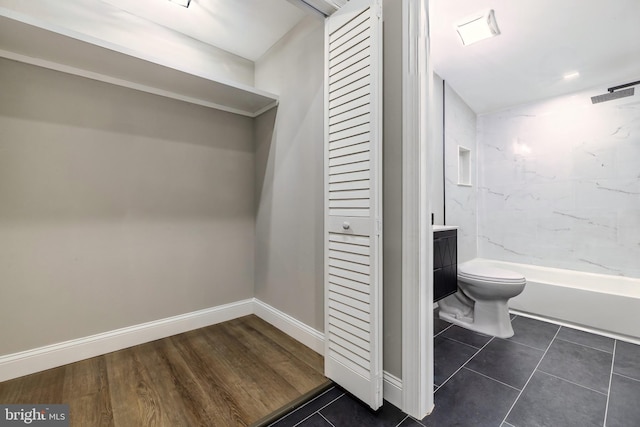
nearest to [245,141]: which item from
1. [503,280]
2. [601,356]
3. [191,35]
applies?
[191,35]

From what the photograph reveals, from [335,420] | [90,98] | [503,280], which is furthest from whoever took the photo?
[503,280]

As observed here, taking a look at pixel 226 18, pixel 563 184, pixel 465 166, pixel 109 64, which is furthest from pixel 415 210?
pixel 563 184

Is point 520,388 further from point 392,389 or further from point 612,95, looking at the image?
point 612,95

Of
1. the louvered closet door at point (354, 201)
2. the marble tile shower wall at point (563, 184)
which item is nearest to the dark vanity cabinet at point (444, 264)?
the louvered closet door at point (354, 201)

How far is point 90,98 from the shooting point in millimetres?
1834

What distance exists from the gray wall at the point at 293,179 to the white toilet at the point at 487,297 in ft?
4.43

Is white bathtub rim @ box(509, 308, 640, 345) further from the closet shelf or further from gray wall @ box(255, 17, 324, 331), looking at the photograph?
the closet shelf

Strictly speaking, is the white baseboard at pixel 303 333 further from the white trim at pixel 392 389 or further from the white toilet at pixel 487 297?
the white toilet at pixel 487 297

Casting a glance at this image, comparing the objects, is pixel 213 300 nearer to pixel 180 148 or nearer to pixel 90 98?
pixel 180 148

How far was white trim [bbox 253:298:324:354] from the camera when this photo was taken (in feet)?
6.29

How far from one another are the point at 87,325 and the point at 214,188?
52.2 inches

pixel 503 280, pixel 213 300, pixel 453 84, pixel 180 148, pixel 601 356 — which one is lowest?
pixel 601 356

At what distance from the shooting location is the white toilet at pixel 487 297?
2139 mm

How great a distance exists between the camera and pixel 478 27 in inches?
75.4
